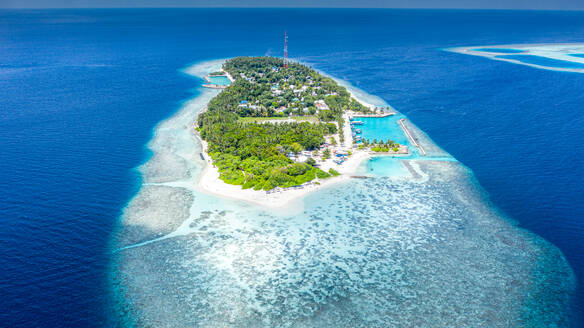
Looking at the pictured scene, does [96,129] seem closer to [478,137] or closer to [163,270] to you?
[163,270]

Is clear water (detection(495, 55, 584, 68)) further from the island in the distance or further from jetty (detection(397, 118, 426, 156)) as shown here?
jetty (detection(397, 118, 426, 156))

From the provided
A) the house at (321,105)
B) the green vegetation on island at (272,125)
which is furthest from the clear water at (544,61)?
the house at (321,105)

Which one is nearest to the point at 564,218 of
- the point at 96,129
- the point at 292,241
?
the point at 292,241

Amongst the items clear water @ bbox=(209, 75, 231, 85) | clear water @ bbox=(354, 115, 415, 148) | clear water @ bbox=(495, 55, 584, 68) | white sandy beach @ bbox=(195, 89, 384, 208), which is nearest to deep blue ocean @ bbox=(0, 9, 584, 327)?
clear water @ bbox=(354, 115, 415, 148)

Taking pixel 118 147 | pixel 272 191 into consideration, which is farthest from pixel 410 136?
pixel 118 147

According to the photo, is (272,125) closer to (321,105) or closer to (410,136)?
(321,105)
